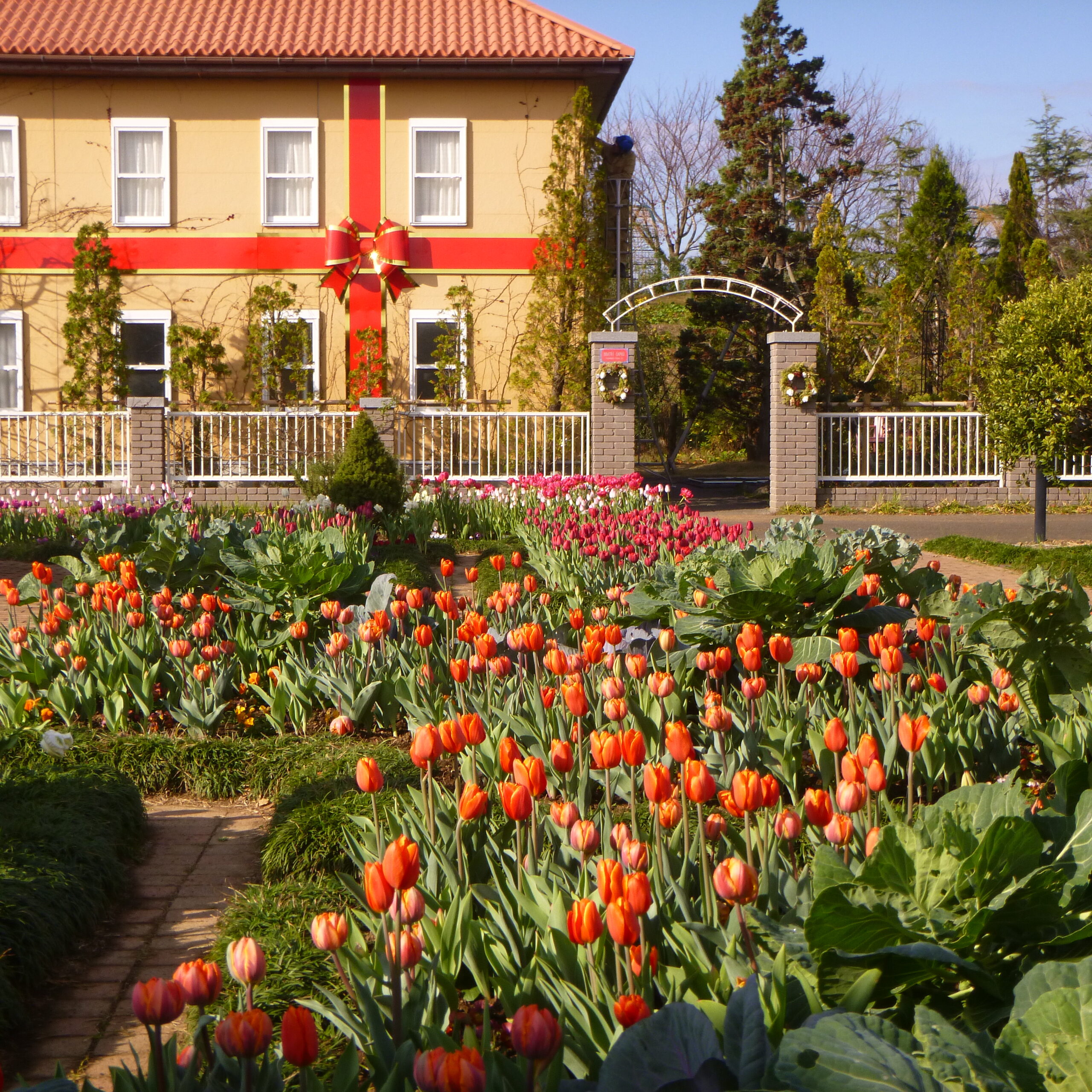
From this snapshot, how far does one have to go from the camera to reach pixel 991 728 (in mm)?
3723

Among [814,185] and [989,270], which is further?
[814,185]

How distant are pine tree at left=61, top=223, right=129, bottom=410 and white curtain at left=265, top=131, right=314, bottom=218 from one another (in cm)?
284

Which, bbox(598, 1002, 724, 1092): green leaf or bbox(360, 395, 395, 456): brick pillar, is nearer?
bbox(598, 1002, 724, 1092): green leaf

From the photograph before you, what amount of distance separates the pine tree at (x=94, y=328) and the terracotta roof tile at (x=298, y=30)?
123 inches

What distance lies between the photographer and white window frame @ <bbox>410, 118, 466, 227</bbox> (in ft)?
64.3

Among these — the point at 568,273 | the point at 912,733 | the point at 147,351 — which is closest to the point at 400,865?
the point at 912,733

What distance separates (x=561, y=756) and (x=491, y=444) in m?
16.3

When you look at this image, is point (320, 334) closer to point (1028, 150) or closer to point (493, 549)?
point (493, 549)

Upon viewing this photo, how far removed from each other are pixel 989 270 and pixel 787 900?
26.1 m

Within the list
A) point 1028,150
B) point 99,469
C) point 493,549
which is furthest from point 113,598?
point 1028,150

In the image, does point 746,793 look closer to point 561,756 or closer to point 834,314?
point 561,756

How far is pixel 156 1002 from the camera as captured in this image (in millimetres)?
1527

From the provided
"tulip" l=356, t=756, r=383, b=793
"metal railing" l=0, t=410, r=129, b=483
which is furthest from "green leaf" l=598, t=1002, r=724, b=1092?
"metal railing" l=0, t=410, r=129, b=483

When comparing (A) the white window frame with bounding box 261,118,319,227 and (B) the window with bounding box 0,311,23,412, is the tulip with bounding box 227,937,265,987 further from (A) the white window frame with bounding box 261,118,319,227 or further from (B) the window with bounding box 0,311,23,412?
(B) the window with bounding box 0,311,23,412
